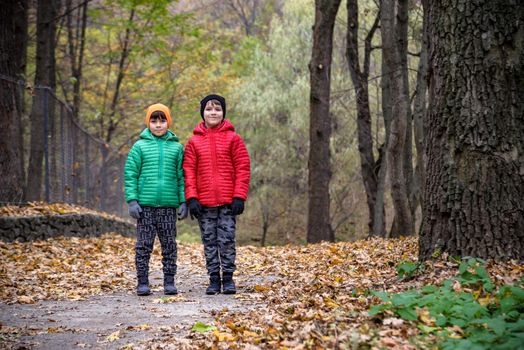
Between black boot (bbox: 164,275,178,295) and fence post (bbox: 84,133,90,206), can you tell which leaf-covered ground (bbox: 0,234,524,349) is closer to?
black boot (bbox: 164,275,178,295)

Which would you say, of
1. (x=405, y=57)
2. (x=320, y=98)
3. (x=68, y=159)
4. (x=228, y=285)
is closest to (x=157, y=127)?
(x=228, y=285)

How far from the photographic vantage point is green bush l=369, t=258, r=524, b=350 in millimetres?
4086

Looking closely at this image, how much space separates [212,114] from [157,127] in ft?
2.17

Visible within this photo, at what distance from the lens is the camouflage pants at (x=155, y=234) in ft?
25.4

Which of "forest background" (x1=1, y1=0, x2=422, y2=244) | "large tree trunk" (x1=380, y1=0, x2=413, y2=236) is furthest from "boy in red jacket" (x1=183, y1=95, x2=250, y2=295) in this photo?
"forest background" (x1=1, y1=0, x2=422, y2=244)

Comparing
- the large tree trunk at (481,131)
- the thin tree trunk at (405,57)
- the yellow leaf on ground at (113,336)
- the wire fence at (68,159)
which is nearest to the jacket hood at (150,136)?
the yellow leaf on ground at (113,336)

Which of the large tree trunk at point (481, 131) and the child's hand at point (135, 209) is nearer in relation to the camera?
the large tree trunk at point (481, 131)

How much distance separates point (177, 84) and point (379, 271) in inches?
952

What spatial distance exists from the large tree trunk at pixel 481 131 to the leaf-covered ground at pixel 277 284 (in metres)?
0.33

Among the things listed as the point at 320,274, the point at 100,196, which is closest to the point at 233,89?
the point at 100,196

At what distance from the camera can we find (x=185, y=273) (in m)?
10.5

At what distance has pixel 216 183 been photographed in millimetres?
7629

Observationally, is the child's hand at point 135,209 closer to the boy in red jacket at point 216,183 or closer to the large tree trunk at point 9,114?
the boy in red jacket at point 216,183

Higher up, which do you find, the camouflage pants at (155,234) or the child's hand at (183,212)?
the child's hand at (183,212)
